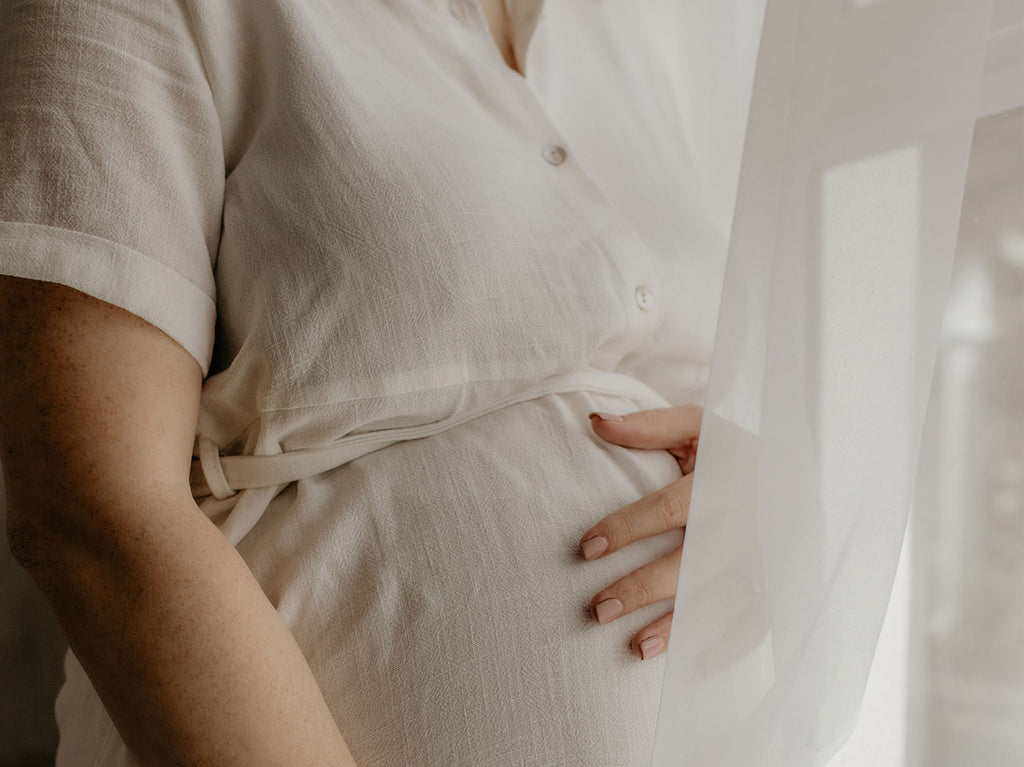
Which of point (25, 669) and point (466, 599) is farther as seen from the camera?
point (25, 669)

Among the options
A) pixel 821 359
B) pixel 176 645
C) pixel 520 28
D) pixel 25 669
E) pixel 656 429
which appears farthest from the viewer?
pixel 25 669

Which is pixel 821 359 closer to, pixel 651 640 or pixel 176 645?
pixel 651 640

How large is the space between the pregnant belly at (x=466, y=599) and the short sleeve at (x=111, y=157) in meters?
0.18

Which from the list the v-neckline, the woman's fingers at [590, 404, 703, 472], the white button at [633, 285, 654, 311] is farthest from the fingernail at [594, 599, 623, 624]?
the v-neckline

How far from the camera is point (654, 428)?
758 mm

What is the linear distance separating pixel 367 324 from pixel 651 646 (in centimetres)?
34

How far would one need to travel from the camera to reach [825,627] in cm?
39

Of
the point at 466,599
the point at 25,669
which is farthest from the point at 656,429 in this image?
the point at 25,669

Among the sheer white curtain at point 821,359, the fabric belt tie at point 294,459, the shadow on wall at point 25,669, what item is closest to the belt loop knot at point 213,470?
the fabric belt tie at point 294,459

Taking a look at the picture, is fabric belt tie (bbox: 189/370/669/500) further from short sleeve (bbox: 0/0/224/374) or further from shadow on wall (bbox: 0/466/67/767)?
shadow on wall (bbox: 0/466/67/767)

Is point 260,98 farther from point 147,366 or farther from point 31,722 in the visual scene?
point 31,722

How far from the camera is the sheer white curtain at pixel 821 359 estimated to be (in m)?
0.38

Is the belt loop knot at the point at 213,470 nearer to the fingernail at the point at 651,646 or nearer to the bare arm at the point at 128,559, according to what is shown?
the bare arm at the point at 128,559

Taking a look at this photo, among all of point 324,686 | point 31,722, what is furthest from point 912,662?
point 31,722
